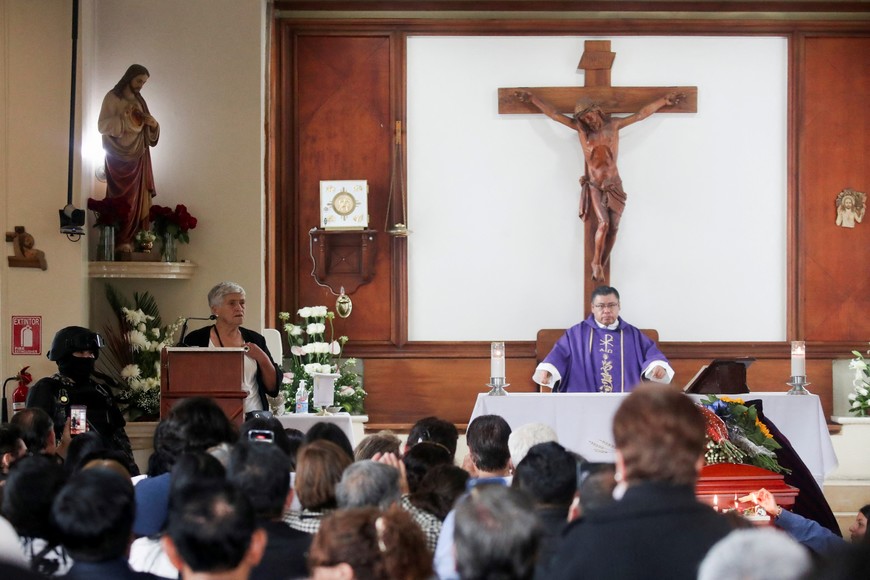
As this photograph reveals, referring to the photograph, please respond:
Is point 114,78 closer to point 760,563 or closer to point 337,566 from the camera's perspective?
point 337,566

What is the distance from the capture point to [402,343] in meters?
8.85

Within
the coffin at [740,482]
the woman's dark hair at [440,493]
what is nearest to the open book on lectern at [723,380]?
the coffin at [740,482]

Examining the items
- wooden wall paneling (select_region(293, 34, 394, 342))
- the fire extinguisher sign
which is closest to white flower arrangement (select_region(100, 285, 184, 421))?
the fire extinguisher sign

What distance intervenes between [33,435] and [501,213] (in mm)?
5170

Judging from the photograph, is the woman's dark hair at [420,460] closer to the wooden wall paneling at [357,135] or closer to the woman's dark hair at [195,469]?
the woman's dark hair at [195,469]

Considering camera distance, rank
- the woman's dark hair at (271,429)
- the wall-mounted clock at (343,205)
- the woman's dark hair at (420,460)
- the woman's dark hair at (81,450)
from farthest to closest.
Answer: the wall-mounted clock at (343,205)
the woman's dark hair at (271,429)
the woman's dark hair at (420,460)
the woman's dark hair at (81,450)

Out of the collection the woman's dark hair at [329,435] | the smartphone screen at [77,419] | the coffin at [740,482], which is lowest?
the coffin at [740,482]

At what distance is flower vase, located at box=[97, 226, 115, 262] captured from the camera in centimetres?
754

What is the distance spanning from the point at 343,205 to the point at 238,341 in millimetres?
2614

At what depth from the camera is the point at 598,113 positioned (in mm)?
8633

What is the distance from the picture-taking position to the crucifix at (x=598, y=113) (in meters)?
8.66

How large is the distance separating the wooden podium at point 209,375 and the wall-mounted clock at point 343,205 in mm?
3083

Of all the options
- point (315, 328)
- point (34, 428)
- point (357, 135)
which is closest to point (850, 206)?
point (357, 135)

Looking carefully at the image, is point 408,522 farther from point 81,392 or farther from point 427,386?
point 427,386
